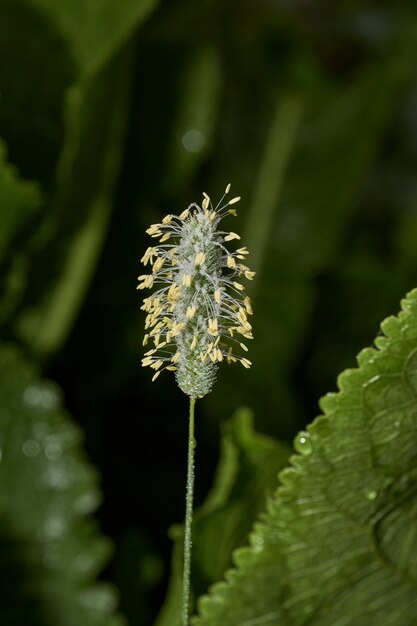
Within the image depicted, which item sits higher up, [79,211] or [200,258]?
[79,211]

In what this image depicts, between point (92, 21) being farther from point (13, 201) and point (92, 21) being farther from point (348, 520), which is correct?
point (348, 520)

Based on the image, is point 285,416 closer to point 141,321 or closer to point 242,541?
point 141,321

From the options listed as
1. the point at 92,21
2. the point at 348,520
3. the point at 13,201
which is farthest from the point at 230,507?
the point at 92,21

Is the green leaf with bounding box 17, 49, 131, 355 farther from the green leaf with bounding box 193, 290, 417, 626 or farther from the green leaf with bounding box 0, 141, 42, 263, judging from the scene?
the green leaf with bounding box 193, 290, 417, 626

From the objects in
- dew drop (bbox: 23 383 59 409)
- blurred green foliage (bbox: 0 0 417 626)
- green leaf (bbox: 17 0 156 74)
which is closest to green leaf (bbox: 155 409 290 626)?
blurred green foliage (bbox: 0 0 417 626)

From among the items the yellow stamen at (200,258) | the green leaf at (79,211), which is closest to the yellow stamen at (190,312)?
the yellow stamen at (200,258)

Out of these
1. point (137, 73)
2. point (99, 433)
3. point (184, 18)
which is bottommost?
point (99, 433)

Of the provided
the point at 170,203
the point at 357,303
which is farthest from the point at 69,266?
the point at 357,303
